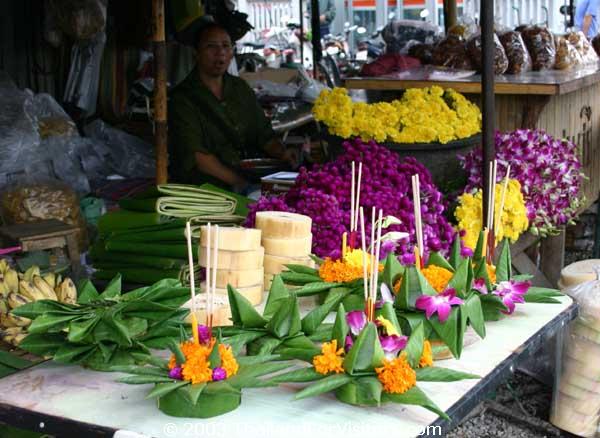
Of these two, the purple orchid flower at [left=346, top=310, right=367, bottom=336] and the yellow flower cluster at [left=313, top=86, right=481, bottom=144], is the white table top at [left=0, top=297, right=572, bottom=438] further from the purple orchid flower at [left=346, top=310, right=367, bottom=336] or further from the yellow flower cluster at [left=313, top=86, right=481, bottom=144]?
the yellow flower cluster at [left=313, top=86, right=481, bottom=144]

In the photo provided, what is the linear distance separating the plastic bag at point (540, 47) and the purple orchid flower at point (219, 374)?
11.8 ft

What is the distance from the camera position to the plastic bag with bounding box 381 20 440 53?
6371mm

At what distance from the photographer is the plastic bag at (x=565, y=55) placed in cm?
497

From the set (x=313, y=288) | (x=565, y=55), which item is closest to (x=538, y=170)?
(x=565, y=55)

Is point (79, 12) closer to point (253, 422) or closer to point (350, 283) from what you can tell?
point (350, 283)

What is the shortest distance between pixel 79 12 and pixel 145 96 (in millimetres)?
931

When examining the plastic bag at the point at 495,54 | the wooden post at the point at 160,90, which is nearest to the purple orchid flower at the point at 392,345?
the wooden post at the point at 160,90

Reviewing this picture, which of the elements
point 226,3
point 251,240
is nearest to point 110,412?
point 251,240

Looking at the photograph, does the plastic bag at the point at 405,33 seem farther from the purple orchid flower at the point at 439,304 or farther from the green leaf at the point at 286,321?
the green leaf at the point at 286,321

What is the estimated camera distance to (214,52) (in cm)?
495

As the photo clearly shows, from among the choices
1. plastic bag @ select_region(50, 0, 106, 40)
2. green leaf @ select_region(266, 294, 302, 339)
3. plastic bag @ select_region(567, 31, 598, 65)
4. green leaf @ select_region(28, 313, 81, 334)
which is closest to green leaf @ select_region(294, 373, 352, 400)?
green leaf @ select_region(266, 294, 302, 339)

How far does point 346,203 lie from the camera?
3.06 meters

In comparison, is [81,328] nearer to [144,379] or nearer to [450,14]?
[144,379]

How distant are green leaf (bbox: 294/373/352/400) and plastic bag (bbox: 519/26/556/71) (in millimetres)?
3483
